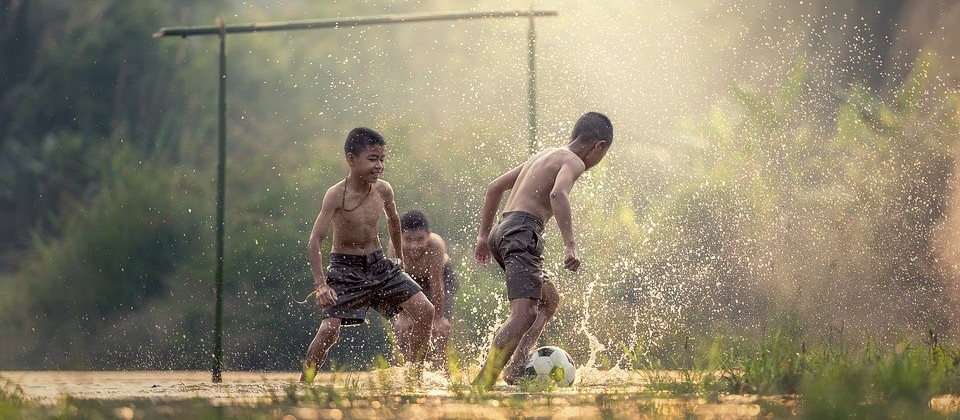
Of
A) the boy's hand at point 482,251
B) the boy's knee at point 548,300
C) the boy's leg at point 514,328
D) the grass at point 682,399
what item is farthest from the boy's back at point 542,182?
the grass at point 682,399

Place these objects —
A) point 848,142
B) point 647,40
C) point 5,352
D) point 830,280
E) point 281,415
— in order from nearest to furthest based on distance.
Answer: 1. point 281,415
2. point 830,280
3. point 848,142
4. point 5,352
5. point 647,40

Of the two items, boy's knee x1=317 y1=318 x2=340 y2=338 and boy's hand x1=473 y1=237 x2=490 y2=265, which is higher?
boy's hand x1=473 y1=237 x2=490 y2=265

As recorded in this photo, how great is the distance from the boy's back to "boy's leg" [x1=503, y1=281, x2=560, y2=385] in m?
0.46

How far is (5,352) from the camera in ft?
87.8

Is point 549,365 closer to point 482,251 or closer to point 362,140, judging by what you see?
point 482,251

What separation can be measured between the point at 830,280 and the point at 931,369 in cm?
1010

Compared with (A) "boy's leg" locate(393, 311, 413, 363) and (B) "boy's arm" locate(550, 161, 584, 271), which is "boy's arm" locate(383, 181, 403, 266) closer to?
(A) "boy's leg" locate(393, 311, 413, 363)

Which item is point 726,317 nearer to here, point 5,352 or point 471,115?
point 5,352

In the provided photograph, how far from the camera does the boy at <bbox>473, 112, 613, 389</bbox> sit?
30.2ft

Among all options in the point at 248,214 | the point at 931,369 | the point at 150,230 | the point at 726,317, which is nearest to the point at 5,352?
the point at 150,230

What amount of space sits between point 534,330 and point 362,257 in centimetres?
110

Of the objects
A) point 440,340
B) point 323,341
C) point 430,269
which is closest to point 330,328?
point 323,341

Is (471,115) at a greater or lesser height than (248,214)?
greater

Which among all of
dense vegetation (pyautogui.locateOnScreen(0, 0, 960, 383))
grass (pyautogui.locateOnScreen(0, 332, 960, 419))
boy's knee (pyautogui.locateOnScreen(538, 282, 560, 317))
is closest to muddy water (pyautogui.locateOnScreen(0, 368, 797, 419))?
grass (pyautogui.locateOnScreen(0, 332, 960, 419))
